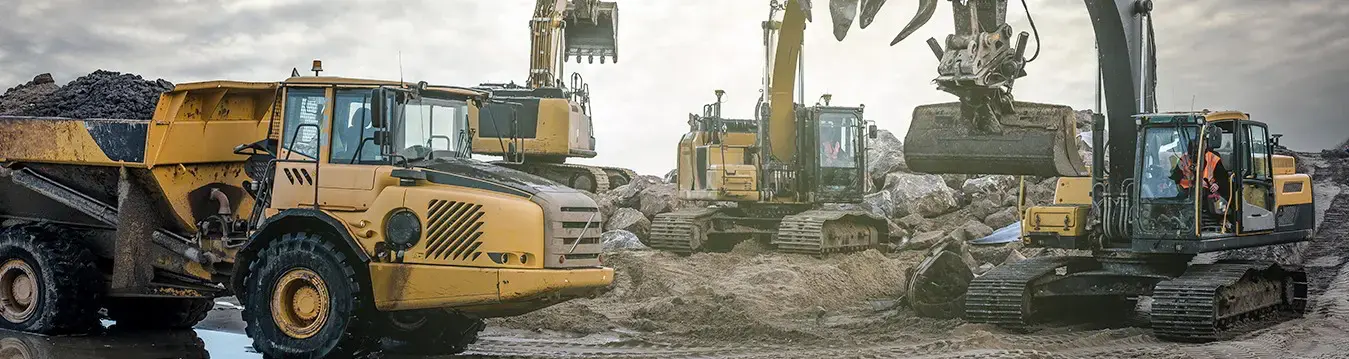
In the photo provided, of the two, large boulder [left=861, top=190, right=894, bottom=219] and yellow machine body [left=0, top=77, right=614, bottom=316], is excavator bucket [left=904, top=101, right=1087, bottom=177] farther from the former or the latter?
large boulder [left=861, top=190, right=894, bottom=219]

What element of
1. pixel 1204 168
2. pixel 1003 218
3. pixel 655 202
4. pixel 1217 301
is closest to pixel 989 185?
pixel 1003 218

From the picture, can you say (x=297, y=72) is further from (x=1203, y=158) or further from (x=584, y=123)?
(x=584, y=123)

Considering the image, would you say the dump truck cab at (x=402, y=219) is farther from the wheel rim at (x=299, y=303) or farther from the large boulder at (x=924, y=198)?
the large boulder at (x=924, y=198)

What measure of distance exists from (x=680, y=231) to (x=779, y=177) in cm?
175

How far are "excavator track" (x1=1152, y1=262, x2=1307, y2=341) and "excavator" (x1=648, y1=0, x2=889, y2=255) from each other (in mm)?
6829

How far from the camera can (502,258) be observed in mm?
10445

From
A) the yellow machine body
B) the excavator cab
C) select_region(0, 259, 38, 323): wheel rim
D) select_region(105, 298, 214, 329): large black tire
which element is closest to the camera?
the yellow machine body

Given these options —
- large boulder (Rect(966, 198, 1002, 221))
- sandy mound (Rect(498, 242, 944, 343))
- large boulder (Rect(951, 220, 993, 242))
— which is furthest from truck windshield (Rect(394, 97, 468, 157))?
large boulder (Rect(966, 198, 1002, 221))

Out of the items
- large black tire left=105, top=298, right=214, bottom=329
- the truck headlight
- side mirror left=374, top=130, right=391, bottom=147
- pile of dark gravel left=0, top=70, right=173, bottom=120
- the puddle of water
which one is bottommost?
the puddle of water

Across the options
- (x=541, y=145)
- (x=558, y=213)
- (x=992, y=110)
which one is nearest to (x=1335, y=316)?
(x=992, y=110)

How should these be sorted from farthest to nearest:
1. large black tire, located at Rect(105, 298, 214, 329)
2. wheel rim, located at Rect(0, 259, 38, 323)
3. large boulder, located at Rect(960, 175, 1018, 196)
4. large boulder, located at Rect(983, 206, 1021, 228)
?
large boulder, located at Rect(960, 175, 1018, 196)
large boulder, located at Rect(983, 206, 1021, 228)
large black tire, located at Rect(105, 298, 214, 329)
wheel rim, located at Rect(0, 259, 38, 323)

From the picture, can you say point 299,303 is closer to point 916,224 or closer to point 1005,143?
point 1005,143

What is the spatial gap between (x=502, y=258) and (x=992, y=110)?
5.33m

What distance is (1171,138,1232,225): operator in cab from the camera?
501 inches
